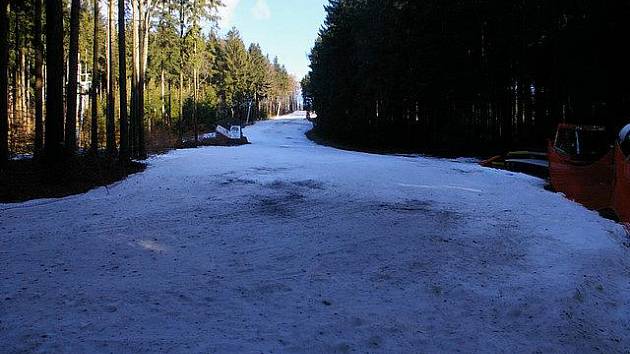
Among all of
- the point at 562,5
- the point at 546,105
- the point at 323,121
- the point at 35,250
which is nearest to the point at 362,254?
the point at 35,250

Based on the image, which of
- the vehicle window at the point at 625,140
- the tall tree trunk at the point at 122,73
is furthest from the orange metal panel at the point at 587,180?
the tall tree trunk at the point at 122,73

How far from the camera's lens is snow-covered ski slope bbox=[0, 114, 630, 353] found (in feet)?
13.3

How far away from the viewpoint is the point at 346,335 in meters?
4.12

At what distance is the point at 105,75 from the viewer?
26.6 metres

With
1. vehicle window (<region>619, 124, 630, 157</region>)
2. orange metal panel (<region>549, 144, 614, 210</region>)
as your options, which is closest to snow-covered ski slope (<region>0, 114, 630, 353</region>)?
orange metal panel (<region>549, 144, 614, 210</region>)

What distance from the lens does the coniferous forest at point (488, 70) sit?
63.6 feet

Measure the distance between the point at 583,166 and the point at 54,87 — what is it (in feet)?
44.9

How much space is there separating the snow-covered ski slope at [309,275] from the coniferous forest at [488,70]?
12.9m

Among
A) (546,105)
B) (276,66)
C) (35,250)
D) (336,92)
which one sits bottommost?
(35,250)

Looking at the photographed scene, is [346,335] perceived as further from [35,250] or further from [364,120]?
[364,120]

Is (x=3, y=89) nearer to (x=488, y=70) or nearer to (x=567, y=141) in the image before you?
(x=567, y=141)

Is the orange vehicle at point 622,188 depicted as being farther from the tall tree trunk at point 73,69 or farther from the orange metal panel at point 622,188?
the tall tree trunk at point 73,69

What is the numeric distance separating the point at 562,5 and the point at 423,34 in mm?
8137

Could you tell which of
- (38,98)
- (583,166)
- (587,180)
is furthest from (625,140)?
(38,98)
